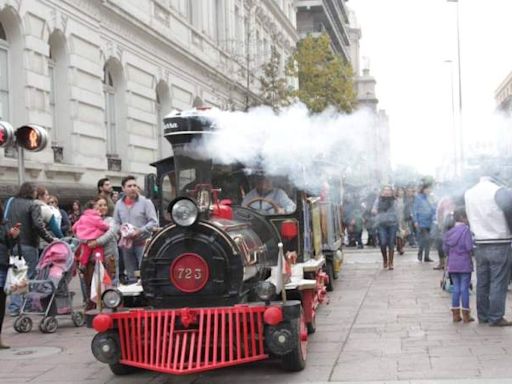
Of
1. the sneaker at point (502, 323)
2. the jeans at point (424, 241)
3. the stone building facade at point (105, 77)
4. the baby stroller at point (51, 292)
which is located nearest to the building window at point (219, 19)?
the stone building facade at point (105, 77)

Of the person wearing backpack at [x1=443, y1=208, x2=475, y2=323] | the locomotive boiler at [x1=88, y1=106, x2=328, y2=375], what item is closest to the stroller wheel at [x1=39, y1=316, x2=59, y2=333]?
the locomotive boiler at [x1=88, y1=106, x2=328, y2=375]

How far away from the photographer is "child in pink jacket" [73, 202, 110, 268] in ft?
32.3

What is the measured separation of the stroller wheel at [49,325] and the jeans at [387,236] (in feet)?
24.6

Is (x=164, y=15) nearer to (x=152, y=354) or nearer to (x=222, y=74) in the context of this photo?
(x=222, y=74)

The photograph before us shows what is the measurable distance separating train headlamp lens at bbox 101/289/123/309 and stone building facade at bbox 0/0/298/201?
7.06 metres

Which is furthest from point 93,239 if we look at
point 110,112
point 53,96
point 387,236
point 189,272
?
point 110,112

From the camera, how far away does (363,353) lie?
23.9 feet

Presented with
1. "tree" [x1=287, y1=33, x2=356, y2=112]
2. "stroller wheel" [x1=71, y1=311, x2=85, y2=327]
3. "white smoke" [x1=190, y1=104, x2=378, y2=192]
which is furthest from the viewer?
"tree" [x1=287, y1=33, x2=356, y2=112]

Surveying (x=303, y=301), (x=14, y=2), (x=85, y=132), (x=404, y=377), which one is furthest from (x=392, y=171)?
(x=404, y=377)

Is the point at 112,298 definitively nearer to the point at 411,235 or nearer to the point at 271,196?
the point at 271,196

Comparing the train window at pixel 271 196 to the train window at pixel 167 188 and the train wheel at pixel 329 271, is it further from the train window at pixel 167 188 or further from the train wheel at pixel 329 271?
the train wheel at pixel 329 271

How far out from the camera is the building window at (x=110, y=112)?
18.8m

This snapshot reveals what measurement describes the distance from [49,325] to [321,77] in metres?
20.6

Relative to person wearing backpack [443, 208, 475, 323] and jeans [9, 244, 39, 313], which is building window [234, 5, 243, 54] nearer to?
jeans [9, 244, 39, 313]
